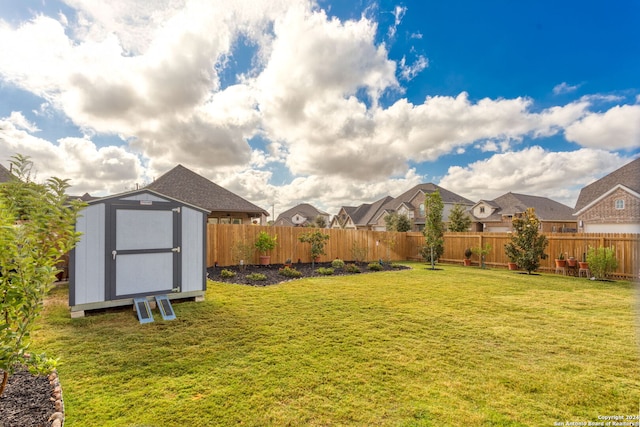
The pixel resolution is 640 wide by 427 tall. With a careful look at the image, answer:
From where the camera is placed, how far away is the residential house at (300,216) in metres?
48.4

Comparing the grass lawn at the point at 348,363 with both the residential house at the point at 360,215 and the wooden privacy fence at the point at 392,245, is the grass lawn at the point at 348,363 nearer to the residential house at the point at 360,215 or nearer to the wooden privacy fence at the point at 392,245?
the wooden privacy fence at the point at 392,245

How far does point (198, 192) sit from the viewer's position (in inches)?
638

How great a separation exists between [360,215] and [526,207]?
67.4 feet

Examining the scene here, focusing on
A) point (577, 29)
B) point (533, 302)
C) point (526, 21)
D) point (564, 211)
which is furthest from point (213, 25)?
point (564, 211)

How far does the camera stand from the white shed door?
18.3ft

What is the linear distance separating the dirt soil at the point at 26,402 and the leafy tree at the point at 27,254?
323mm

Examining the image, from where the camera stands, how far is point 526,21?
605 cm

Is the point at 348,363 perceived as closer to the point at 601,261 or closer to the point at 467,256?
the point at 601,261

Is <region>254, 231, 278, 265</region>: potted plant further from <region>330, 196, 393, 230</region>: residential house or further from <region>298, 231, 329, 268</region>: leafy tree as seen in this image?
<region>330, 196, 393, 230</region>: residential house

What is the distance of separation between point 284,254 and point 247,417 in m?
10.5

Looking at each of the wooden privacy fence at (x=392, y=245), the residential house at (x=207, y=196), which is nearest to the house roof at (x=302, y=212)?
the residential house at (x=207, y=196)

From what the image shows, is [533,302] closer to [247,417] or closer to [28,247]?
[247,417]

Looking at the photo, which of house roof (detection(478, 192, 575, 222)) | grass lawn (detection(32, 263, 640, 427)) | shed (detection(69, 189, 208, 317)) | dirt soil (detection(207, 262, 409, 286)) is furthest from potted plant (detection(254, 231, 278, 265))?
house roof (detection(478, 192, 575, 222))

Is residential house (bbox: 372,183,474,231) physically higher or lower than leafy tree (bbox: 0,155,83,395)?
higher
